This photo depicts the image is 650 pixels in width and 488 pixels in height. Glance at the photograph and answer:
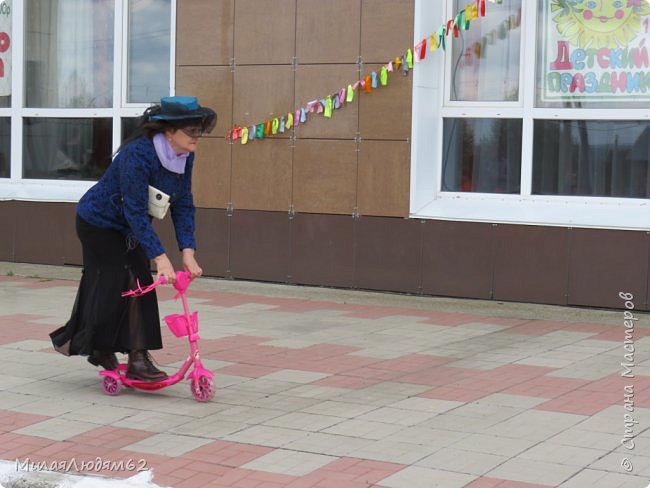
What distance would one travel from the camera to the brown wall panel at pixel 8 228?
13.9 m

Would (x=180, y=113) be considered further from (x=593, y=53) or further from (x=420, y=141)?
(x=593, y=53)

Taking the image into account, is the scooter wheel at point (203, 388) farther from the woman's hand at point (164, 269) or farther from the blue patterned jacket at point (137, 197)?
the blue patterned jacket at point (137, 197)

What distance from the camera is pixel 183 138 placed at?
6867 mm

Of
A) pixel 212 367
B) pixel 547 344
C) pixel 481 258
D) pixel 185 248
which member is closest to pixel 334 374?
pixel 212 367

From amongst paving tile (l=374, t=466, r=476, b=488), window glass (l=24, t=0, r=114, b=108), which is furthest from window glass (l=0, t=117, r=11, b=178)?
paving tile (l=374, t=466, r=476, b=488)

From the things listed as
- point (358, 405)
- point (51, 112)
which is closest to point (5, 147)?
point (51, 112)

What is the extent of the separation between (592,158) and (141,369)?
574 cm

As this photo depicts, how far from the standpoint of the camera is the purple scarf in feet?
22.6

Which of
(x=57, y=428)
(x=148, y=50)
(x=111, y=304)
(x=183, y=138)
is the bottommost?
(x=57, y=428)

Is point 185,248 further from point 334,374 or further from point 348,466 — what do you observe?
point 348,466

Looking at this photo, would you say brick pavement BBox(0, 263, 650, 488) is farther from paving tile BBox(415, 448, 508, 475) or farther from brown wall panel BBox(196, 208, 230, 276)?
brown wall panel BBox(196, 208, 230, 276)

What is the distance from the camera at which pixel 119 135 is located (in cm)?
1350

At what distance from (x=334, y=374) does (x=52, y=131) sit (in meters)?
7.52

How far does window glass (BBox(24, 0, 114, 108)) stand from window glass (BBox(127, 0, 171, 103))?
371 millimetres
